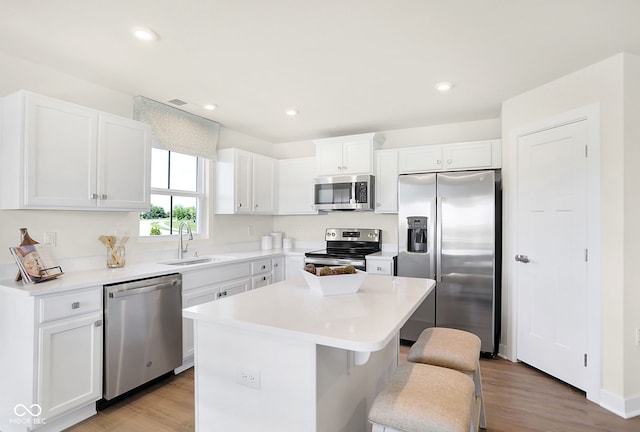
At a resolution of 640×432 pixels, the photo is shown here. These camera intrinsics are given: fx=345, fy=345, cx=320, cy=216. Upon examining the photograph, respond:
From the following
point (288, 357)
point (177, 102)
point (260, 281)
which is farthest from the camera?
point (260, 281)

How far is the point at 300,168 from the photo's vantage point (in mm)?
4652

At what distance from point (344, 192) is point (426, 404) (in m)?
3.08

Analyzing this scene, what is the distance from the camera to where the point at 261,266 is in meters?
3.94

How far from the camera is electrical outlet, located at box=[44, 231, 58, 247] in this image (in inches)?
101

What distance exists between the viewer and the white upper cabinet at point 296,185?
461cm

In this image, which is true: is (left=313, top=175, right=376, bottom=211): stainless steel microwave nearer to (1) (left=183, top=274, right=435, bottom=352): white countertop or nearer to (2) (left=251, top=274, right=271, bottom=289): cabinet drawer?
(2) (left=251, top=274, right=271, bottom=289): cabinet drawer

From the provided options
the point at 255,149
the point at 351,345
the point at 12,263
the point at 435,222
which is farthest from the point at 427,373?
the point at 255,149

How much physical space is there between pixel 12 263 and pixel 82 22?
5.44ft

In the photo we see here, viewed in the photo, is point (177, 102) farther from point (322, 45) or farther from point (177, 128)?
point (322, 45)

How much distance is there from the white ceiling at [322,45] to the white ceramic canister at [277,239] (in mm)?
2018

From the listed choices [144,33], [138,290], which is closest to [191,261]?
[138,290]

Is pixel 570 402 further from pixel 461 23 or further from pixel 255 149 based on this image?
pixel 255 149

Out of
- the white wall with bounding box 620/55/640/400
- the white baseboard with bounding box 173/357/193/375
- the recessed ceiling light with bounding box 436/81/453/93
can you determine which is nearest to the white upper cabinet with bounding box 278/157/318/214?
the recessed ceiling light with bounding box 436/81/453/93

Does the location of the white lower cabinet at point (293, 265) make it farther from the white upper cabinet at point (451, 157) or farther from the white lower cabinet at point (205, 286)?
the white upper cabinet at point (451, 157)
